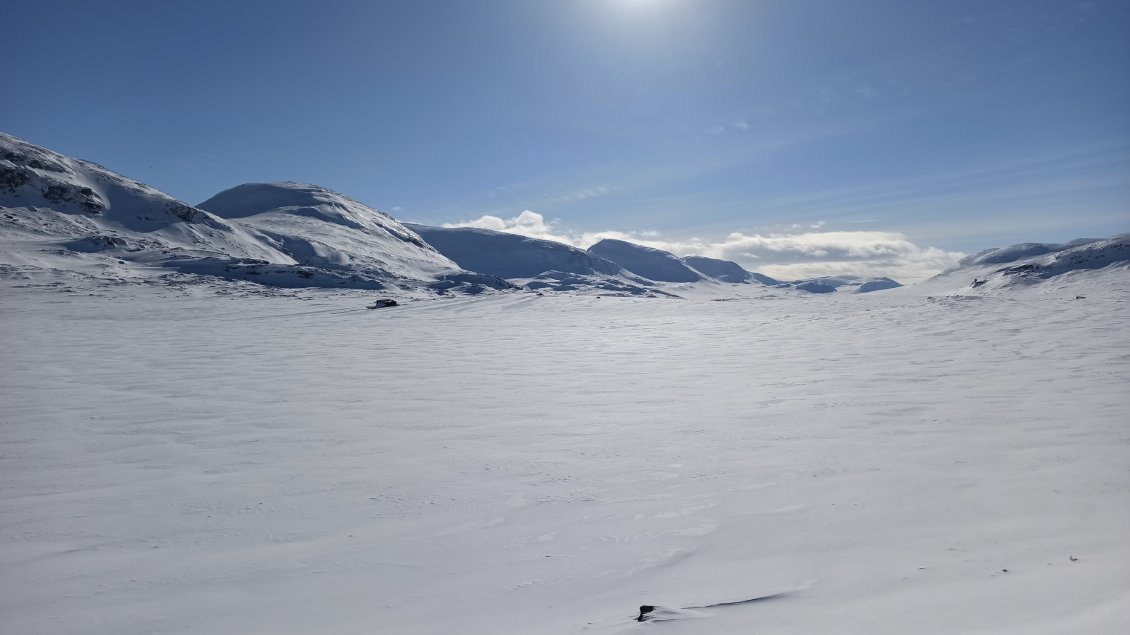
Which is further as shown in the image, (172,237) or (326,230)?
(326,230)

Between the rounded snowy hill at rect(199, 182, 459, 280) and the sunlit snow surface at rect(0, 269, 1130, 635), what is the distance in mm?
71639

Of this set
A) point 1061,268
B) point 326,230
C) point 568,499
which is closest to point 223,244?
point 326,230

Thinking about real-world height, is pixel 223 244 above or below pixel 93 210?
below

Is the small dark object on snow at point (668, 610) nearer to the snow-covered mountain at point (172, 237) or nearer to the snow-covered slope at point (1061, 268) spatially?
the snow-covered mountain at point (172, 237)

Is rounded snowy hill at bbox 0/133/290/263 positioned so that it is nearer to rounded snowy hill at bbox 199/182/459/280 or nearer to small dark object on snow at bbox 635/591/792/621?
rounded snowy hill at bbox 199/182/459/280

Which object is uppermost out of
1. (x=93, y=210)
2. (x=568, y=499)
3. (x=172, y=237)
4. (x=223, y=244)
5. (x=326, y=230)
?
(x=326, y=230)

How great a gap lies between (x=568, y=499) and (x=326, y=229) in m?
134

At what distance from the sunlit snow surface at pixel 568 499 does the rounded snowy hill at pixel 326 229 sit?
235ft

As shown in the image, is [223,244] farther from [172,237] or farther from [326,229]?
[326,229]

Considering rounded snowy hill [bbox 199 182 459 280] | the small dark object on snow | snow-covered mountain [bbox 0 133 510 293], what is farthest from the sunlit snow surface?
rounded snowy hill [bbox 199 182 459 280]

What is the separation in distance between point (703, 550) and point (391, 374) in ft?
30.2

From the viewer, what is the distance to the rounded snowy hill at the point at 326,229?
9819cm

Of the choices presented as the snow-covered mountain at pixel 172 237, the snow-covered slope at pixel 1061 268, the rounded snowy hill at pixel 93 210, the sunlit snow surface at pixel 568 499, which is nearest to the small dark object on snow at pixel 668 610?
the sunlit snow surface at pixel 568 499

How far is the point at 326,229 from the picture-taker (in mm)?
125125
